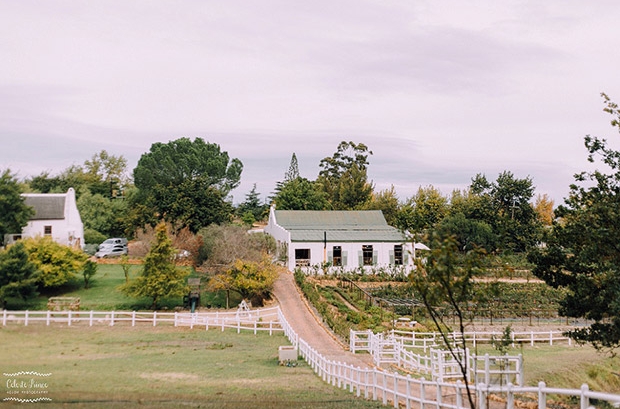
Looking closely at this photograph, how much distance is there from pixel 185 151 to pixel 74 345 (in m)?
43.4

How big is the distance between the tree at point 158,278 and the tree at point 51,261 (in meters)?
4.59

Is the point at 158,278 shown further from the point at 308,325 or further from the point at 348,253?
the point at 348,253

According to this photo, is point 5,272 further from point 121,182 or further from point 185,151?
point 121,182

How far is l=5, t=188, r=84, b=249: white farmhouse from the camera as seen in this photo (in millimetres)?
45969

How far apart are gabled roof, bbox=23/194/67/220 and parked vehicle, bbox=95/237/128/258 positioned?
3992 millimetres

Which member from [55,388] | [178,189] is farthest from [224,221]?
[55,388]

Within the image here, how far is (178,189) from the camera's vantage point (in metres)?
51.2

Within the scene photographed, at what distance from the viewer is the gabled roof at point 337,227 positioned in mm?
47156

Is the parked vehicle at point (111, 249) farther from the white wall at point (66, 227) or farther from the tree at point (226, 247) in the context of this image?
the tree at point (226, 247)

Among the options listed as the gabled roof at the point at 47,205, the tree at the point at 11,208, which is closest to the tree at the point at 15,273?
the tree at the point at 11,208

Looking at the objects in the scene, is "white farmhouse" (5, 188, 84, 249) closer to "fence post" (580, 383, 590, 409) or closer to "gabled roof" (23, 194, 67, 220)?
"gabled roof" (23, 194, 67, 220)

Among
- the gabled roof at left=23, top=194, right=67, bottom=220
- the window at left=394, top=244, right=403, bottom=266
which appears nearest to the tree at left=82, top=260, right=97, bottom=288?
the gabled roof at left=23, top=194, right=67, bottom=220

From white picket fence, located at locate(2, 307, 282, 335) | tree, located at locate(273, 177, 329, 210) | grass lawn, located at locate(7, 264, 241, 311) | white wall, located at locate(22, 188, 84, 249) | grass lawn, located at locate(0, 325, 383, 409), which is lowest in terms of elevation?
grass lawn, located at locate(0, 325, 383, 409)

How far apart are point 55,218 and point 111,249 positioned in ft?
16.1
